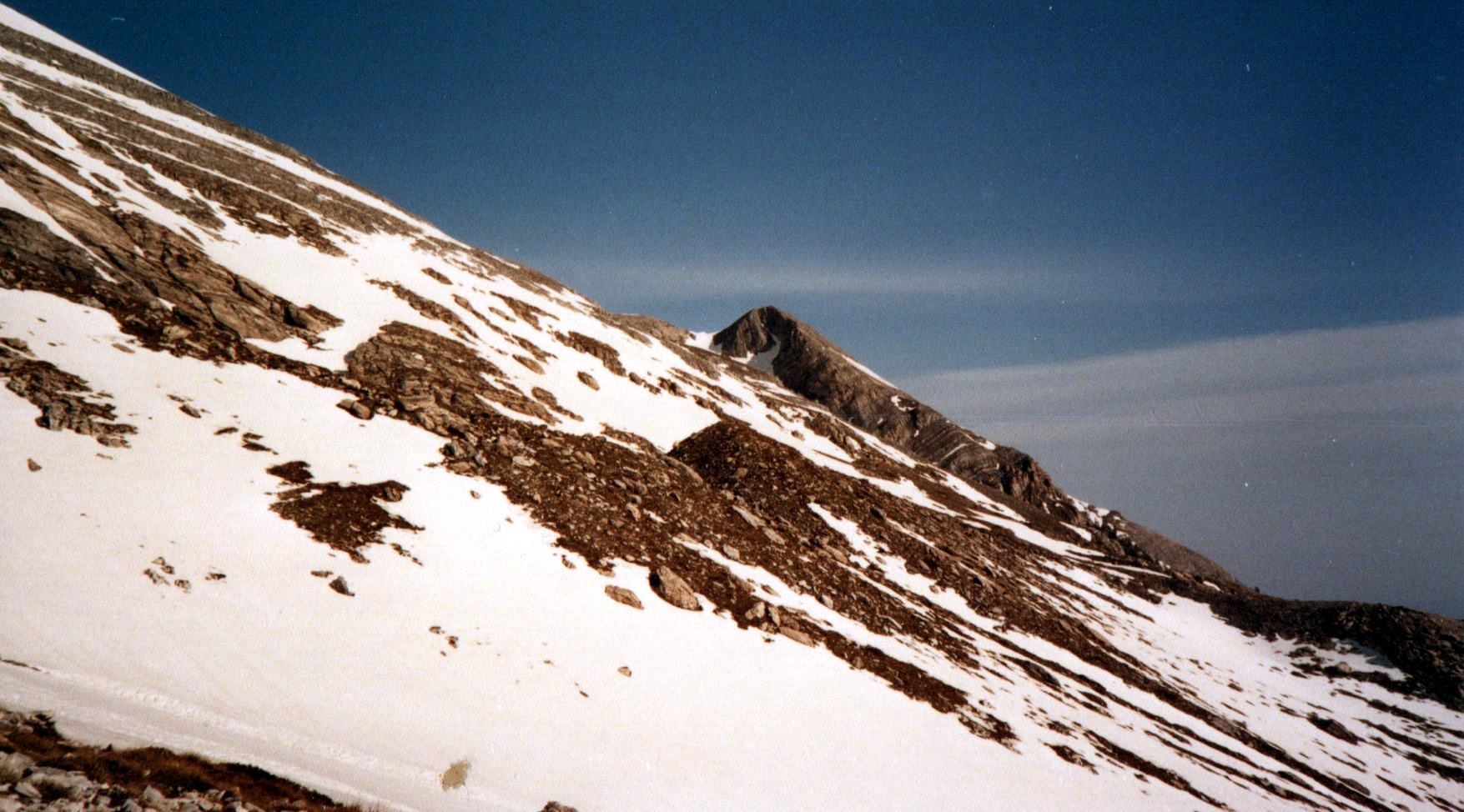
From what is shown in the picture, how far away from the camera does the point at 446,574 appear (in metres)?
19.0

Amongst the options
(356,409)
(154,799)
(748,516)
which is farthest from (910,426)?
(154,799)

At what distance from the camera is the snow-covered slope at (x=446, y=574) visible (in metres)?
13.5

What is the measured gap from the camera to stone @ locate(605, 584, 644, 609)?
21.2 m

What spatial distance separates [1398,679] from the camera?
6181 cm

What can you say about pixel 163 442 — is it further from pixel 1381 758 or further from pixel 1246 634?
pixel 1246 634

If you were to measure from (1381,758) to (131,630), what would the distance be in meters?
73.2

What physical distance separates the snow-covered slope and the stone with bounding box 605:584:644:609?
22 cm

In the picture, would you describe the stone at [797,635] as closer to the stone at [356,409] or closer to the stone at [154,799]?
the stone at [154,799]

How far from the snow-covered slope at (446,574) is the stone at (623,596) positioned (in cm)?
22

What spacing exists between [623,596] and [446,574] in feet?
19.2

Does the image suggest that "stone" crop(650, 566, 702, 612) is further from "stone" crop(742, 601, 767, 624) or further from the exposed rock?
the exposed rock

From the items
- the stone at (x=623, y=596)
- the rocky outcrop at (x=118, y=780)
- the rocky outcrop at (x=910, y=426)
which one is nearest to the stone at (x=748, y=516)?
the stone at (x=623, y=596)

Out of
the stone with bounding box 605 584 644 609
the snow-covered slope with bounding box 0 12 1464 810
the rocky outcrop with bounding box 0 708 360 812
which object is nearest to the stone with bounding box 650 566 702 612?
the snow-covered slope with bounding box 0 12 1464 810

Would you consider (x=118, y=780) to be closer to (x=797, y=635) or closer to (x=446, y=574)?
(x=446, y=574)
